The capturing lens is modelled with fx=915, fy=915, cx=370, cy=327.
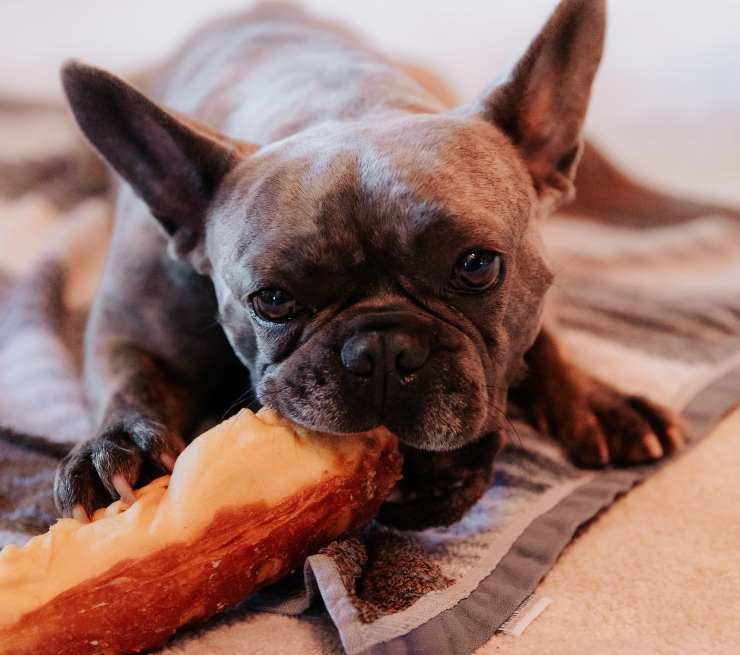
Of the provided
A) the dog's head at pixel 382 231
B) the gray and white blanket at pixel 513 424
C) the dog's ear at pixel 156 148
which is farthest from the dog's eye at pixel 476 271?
the dog's ear at pixel 156 148

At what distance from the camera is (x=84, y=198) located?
3.21 m

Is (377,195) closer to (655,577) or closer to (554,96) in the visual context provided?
(554,96)

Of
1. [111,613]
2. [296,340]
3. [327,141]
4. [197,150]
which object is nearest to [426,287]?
[296,340]

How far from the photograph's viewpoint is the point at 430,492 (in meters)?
1.52

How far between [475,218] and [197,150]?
553mm

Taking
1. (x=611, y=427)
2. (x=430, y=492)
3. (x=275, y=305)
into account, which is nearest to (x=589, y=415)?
(x=611, y=427)

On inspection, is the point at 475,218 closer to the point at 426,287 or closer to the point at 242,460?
the point at 426,287

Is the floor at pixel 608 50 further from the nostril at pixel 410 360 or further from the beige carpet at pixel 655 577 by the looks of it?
the nostril at pixel 410 360

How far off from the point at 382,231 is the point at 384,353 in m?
0.21

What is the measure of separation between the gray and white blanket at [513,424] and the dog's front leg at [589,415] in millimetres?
46

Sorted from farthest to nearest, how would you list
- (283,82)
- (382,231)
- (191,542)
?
1. (283,82)
2. (382,231)
3. (191,542)

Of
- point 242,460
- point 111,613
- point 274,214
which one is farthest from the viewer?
point 274,214

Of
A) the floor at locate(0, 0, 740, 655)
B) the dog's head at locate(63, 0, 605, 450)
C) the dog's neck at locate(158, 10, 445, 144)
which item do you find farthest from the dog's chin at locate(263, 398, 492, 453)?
the floor at locate(0, 0, 740, 655)

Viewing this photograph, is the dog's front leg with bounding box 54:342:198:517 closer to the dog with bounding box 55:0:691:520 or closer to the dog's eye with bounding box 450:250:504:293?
the dog with bounding box 55:0:691:520
